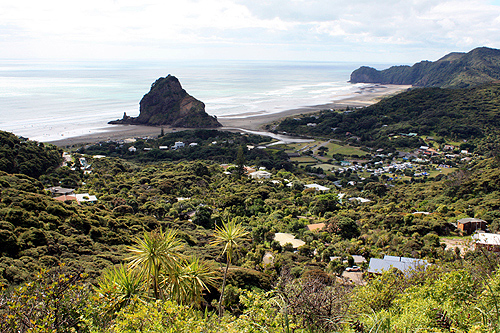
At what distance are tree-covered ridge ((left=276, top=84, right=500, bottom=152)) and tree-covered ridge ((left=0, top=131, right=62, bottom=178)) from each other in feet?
169

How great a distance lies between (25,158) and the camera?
35.0m

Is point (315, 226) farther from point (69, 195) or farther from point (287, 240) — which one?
point (69, 195)

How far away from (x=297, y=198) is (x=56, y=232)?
21.9 meters

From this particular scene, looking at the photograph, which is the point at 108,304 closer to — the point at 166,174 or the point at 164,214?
the point at 164,214

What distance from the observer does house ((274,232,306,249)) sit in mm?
20969

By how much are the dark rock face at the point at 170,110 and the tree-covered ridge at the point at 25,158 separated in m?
43.9

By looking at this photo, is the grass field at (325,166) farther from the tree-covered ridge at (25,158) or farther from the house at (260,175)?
the tree-covered ridge at (25,158)

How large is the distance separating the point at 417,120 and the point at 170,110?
5916 cm

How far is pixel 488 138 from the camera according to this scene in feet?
208

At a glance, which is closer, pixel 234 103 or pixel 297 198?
pixel 297 198

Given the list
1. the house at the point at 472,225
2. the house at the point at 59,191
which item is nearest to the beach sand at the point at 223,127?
the house at the point at 59,191

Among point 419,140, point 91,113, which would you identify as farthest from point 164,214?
point 91,113

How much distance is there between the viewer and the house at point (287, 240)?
2097cm

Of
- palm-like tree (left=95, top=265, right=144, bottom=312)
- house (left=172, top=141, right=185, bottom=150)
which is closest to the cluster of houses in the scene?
palm-like tree (left=95, top=265, right=144, bottom=312)
